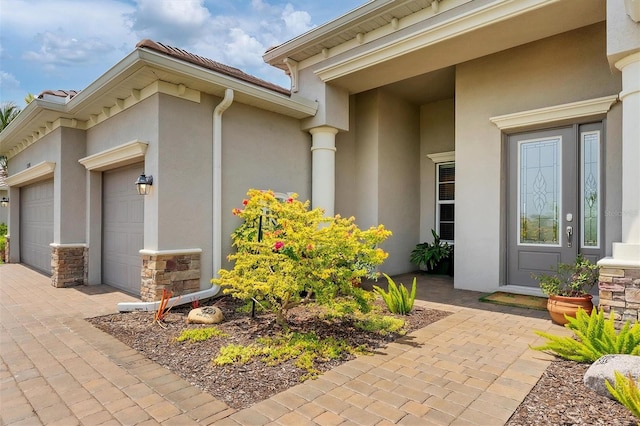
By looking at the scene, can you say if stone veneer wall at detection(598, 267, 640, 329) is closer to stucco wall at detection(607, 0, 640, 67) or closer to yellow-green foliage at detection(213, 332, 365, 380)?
stucco wall at detection(607, 0, 640, 67)

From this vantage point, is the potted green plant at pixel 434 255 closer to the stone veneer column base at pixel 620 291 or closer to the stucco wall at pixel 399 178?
the stucco wall at pixel 399 178

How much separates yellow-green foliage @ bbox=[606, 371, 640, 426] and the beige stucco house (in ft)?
7.15

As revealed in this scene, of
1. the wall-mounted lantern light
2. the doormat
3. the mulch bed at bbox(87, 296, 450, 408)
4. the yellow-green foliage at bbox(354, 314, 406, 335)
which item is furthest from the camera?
the doormat

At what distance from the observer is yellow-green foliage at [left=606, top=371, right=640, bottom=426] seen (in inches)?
93.0

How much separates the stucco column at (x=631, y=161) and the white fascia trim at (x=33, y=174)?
32.2 feet

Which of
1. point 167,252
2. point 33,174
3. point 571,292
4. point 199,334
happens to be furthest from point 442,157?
point 33,174

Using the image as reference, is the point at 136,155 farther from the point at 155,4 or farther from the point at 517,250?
the point at 517,250

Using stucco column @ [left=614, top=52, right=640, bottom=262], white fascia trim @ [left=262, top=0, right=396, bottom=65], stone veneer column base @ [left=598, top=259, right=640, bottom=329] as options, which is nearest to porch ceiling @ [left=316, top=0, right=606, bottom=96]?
white fascia trim @ [left=262, top=0, right=396, bottom=65]

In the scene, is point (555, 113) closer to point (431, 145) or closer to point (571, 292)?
point (571, 292)

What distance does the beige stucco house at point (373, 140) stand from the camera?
5293mm

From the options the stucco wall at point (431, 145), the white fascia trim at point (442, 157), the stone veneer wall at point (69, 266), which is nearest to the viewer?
the stone veneer wall at point (69, 266)

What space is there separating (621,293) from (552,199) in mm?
2291

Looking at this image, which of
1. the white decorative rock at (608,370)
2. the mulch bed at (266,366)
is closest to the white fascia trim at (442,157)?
the mulch bed at (266,366)

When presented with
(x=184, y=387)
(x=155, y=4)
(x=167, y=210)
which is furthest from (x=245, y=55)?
(x=184, y=387)
